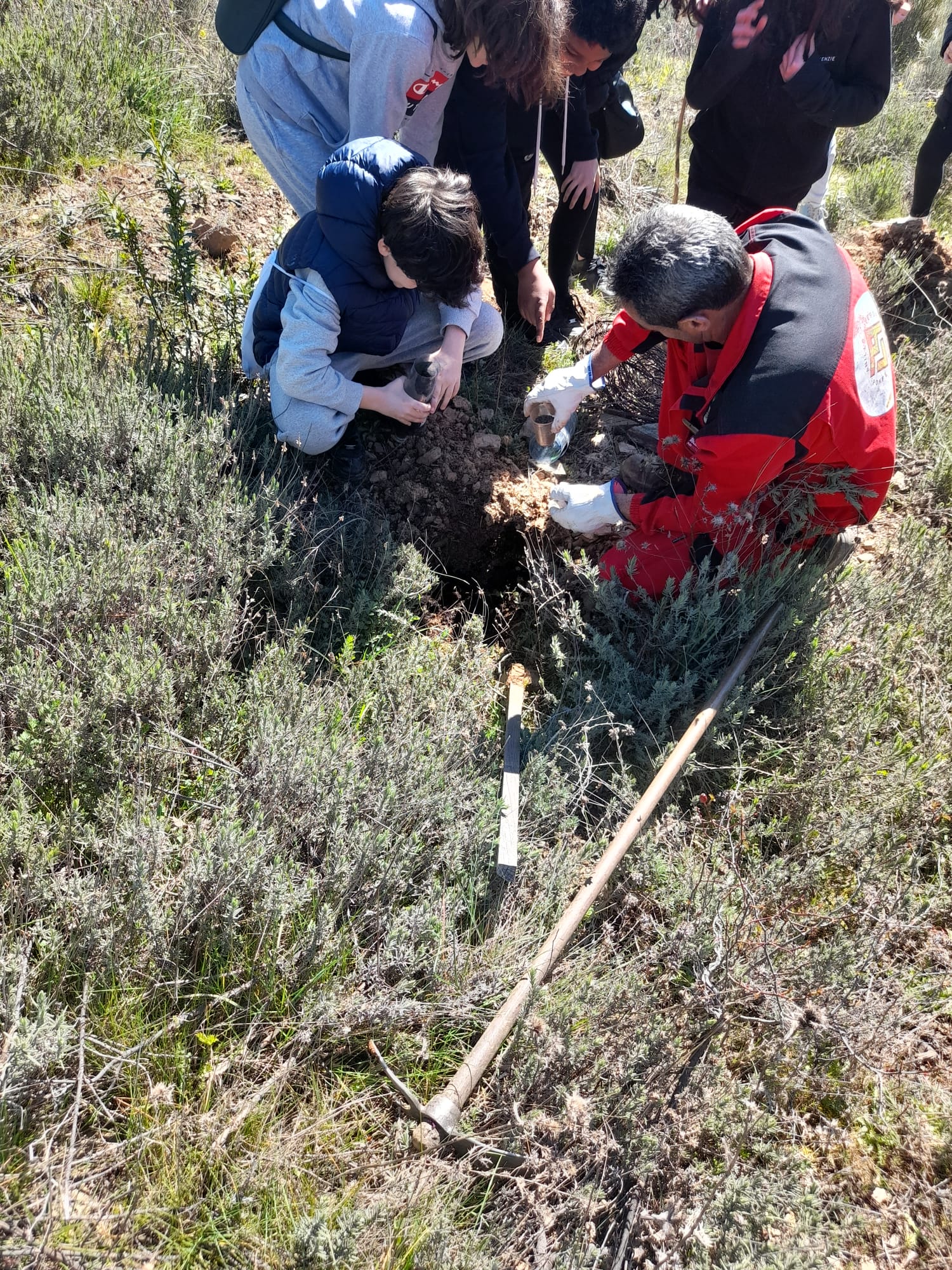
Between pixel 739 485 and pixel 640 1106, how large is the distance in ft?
5.51

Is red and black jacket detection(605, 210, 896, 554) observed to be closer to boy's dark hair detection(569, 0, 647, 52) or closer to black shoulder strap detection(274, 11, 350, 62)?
boy's dark hair detection(569, 0, 647, 52)

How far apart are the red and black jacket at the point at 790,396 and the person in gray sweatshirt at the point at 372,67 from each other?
886 mm

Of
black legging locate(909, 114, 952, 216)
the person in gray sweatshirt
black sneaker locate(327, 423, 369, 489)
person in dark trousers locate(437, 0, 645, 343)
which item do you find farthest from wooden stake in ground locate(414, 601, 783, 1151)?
black legging locate(909, 114, 952, 216)

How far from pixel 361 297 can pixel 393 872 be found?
172 centimetres

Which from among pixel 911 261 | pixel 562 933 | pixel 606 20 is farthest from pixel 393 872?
pixel 911 261

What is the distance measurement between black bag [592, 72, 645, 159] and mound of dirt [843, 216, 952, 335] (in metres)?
1.50

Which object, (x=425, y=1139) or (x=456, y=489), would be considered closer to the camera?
(x=425, y=1139)

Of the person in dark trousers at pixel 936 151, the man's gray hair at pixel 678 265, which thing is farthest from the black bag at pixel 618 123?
the person in dark trousers at pixel 936 151

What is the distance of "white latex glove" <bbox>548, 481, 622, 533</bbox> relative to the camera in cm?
277

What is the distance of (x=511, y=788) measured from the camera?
2.25 m

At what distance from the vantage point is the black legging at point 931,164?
4633 millimetres

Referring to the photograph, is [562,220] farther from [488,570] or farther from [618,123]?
[488,570]

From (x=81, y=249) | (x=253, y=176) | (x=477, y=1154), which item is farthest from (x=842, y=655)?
(x=253, y=176)

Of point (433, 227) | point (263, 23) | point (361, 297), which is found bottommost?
point (361, 297)
